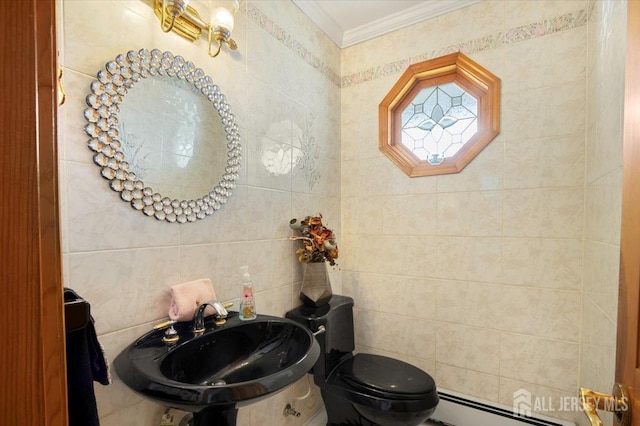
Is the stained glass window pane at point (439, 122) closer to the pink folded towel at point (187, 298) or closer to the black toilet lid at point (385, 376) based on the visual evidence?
the black toilet lid at point (385, 376)

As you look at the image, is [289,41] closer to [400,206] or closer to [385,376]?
[400,206]

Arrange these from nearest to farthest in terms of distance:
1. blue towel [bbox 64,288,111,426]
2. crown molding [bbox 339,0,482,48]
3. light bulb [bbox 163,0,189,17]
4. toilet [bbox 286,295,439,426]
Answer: blue towel [bbox 64,288,111,426] < light bulb [bbox 163,0,189,17] < toilet [bbox 286,295,439,426] < crown molding [bbox 339,0,482,48]

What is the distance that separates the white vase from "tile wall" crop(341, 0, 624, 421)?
47 centimetres

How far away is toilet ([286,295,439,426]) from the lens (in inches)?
54.8

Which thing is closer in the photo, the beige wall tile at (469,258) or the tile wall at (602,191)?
the tile wall at (602,191)

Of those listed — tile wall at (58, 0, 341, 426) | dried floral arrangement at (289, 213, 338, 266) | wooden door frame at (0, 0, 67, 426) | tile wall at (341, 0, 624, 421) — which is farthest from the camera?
dried floral arrangement at (289, 213, 338, 266)

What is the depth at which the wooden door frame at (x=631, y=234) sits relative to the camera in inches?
20.0

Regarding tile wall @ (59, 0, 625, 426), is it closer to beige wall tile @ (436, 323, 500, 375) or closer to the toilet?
beige wall tile @ (436, 323, 500, 375)

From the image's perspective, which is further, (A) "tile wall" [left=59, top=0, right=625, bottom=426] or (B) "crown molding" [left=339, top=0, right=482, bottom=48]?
(B) "crown molding" [left=339, top=0, right=482, bottom=48]

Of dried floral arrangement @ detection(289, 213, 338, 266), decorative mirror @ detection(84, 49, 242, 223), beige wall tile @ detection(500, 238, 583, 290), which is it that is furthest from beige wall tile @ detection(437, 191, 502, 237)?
decorative mirror @ detection(84, 49, 242, 223)

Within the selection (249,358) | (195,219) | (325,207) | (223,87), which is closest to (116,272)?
(195,219)

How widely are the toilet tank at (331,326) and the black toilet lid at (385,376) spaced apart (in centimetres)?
7

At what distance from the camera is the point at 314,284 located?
169 cm

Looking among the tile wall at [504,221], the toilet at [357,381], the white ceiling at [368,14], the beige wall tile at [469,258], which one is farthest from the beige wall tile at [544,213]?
the white ceiling at [368,14]
